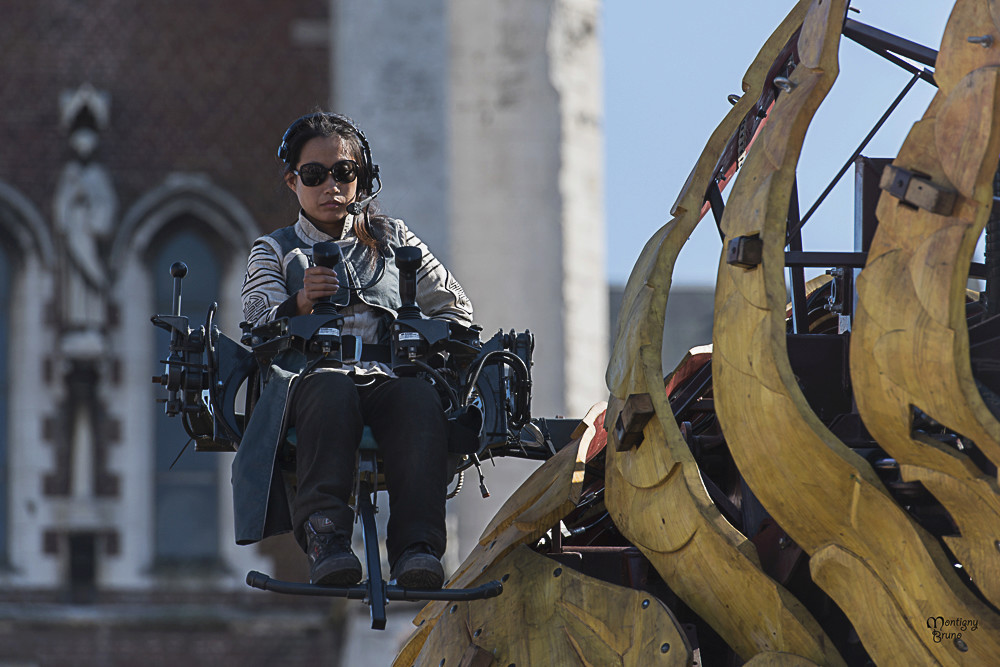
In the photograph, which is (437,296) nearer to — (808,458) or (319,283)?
(319,283)

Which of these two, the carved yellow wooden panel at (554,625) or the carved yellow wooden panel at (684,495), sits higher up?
the carved yellow wooden panel at (684,495)

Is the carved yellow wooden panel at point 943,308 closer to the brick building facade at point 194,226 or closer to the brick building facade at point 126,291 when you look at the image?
the brick building facade at point 194,226

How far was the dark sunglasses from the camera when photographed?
19.3 feet

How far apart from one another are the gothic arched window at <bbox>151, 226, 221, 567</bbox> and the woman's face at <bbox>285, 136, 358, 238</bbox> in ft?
35.1

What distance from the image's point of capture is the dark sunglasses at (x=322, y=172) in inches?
232

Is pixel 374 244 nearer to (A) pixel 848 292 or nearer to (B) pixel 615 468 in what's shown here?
(B) pixel 615 468

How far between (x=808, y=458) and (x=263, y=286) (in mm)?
1835

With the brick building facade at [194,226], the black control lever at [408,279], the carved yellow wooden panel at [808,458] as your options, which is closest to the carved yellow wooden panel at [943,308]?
the carved yellow wooden panel at [808,458]

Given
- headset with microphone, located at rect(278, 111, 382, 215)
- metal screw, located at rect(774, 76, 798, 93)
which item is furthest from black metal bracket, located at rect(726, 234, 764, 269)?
headset with microphone, located at rect(278, 111, 382, 215)

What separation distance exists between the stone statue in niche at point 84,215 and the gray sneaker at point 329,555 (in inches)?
451

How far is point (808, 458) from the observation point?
16.4 feet

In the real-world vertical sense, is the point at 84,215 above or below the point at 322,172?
above

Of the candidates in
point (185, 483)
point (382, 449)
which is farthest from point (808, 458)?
point (185, 483)

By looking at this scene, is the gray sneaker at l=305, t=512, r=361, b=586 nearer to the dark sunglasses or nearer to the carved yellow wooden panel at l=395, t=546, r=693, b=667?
the carved yellow wooden panel at l=395, t=546, r=693, b=667
